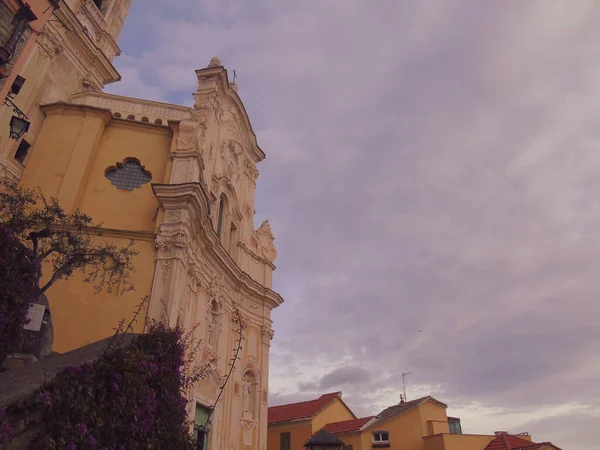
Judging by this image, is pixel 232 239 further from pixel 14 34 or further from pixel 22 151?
pixel 14 34

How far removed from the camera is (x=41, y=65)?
1994cm

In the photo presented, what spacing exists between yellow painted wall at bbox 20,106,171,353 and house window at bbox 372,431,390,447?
19420 millimetres

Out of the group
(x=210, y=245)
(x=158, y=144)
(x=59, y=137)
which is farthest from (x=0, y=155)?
(x=210, y=245)

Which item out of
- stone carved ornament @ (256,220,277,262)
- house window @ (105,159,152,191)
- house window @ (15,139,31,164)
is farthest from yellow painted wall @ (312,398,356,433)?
Result: house window @ (15,139,31,164)

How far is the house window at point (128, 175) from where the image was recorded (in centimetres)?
1755

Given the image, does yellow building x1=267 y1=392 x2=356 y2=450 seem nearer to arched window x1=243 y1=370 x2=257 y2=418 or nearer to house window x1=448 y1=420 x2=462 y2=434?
house window x1=448 y1=420 x2=462 y2=434

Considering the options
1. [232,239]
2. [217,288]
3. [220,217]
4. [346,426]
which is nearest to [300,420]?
[346,426]

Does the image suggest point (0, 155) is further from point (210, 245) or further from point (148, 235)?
point (210, 245)

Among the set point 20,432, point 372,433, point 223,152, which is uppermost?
point 223,152

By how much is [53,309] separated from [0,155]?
6.00 metres

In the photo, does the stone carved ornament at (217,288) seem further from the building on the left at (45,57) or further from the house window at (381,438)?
the house window at (381,438)

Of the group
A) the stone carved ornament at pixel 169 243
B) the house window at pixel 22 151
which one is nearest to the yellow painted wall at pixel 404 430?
the stone carved ornament at pixel 169 243

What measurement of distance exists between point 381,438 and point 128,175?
2134cm

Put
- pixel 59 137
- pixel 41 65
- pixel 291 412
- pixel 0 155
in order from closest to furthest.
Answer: pixel 0 155
pixel 59 137
pixel 41 65
pixel 291 412
